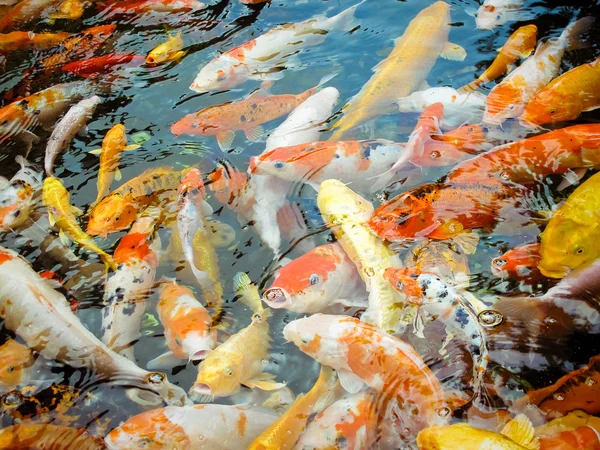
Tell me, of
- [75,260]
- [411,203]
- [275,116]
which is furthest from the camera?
[275,116]

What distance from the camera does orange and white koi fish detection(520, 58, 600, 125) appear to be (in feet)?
12.3

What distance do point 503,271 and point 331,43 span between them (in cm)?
296

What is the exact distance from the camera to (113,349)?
9.81 feet

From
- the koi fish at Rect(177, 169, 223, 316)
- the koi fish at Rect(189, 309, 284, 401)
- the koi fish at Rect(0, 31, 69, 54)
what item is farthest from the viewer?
the koi fish at Rect(0, 31, 69, 54)

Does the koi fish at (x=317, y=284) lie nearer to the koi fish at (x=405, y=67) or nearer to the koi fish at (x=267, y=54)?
→ the koi fish at (x=405, y=67)

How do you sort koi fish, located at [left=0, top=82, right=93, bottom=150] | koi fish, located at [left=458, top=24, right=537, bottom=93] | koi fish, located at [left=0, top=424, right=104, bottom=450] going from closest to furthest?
koi fish, located at [left=0, top=424, right=104, bottom=450] < koi fish, located at [left=458, top=24, right=537, bottom=93] < koi fish, located at [left=0, top=82, right=93, bottom=150]

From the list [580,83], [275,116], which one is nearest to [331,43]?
[275,116]

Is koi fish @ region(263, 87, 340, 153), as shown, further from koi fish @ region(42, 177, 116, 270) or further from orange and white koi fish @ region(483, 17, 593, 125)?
koi fish @ region(42, 177, 116, 270)

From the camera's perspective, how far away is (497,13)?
15.6ft

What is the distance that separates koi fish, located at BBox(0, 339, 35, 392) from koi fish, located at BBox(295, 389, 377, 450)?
5.38 ft

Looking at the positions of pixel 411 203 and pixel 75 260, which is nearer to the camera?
pixel 411 203

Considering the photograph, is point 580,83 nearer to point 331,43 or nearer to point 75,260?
point 331,43

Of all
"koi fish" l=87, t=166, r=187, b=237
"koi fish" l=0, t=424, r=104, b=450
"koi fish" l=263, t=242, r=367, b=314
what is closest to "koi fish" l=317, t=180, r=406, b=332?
"koi fish" l=263, t=242, r=367, b=314

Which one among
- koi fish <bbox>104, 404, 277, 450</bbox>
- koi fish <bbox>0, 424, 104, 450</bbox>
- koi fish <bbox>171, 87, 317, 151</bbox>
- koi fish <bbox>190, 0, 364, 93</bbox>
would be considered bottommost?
koi fish <bbox>104, 404, 277, 450</bbox>
